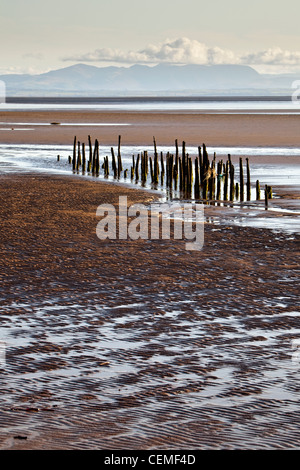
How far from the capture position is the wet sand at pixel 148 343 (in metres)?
5.85

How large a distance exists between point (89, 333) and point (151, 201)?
41.2 feet

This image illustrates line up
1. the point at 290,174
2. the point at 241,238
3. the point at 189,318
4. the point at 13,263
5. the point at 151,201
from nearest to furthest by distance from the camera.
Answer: the point at 189,318
the point at 13,263
the point at 241,238
the point at 151,201
the point at 290,174

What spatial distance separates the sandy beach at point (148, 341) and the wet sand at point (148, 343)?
17mm

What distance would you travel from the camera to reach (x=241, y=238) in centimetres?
1447

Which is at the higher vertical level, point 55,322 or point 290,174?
point 290,174

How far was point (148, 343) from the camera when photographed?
796 cm

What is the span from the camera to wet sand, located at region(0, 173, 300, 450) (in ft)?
19.2

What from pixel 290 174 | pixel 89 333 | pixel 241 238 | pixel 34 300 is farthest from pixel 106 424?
pixel 290 174

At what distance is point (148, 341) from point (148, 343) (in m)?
0.08

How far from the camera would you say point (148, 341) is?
26.4 ft

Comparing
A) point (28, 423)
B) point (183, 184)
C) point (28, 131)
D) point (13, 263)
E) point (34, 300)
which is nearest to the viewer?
point (28, 423)

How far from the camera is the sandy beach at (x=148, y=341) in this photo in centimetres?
586

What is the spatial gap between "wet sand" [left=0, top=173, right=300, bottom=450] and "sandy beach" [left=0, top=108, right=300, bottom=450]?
17mm

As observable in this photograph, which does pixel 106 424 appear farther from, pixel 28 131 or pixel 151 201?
pixel 28 131
